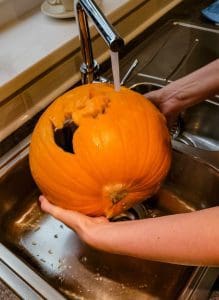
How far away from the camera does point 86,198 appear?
569 mm

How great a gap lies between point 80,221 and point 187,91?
0.37 m

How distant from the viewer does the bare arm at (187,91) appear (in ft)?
2.58

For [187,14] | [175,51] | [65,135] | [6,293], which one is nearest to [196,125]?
[175,51]

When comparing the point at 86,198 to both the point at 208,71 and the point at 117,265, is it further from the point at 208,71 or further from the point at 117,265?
the point at 208,71

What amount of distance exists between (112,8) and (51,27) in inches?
6.6

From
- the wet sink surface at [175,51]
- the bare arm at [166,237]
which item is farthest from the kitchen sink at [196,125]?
the bare arm at [166,237]

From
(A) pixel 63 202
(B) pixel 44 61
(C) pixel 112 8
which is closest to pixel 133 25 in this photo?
(C) pixel 112 8

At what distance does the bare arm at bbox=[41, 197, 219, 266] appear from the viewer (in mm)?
453

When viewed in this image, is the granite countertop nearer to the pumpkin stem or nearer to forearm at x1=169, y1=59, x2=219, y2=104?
the pumpkin stem

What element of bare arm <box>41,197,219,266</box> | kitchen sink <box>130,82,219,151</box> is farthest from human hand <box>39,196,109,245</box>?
kitchen sink <box>130,82,219,151</box>

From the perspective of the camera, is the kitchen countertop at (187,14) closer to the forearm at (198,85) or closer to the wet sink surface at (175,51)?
the wet sink surface at (175,51)

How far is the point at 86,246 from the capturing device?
2.56ft

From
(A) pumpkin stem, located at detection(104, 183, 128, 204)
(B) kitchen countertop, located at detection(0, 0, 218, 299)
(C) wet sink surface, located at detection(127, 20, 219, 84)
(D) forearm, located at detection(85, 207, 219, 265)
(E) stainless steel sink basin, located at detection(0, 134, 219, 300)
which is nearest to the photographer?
(D) forearm, located at detection(85, 207, 219, 265)

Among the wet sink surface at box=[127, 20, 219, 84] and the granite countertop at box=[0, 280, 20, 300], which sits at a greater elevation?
the granite countertop at box=[0, 280, 20, 300]
